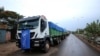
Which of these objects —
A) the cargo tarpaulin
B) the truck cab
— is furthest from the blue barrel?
the cargo tarpaulin

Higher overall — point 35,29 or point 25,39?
point 35,29

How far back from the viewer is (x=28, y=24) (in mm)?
12820

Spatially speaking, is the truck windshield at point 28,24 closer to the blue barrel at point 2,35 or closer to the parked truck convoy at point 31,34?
the parked truck convoy at point 31,34

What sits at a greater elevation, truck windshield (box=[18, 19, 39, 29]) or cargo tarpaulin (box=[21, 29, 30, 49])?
truck windshield (box=[18, 19, 39, 29])

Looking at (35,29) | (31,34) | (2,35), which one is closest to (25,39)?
(31,34)

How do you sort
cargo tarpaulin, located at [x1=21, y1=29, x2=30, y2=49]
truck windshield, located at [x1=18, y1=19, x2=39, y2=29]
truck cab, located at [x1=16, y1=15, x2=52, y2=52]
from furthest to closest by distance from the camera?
truck windshield, located at [x1=18, y1=19, x2=39, y2=29] → cargo tarpaulin, located at [x1=21, y1=29, x2=30, y2=49] → truck cab, located at [x1=16, y1=15, x2=52, y2=52]

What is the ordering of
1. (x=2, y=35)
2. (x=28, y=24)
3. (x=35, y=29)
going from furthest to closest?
(x=2, y=35) < (x=28, y=24) < (x=35, y=29)

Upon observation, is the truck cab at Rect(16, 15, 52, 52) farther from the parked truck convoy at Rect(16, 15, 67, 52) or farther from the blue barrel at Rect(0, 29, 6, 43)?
the blue barrel at Rect(0, 29, 6, 43)

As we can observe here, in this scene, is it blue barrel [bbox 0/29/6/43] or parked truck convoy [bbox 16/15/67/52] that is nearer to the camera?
parked truck convoy [bbox 16/15/67/52]

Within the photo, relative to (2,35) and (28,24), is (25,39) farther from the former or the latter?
(2,35)

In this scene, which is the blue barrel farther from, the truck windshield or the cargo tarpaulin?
the cargo tarpaulin

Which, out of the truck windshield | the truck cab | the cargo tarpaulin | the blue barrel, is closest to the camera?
the truck cab

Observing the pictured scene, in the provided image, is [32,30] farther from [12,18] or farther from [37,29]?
[12,18]

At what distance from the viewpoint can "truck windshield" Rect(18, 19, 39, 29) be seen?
12530mm
